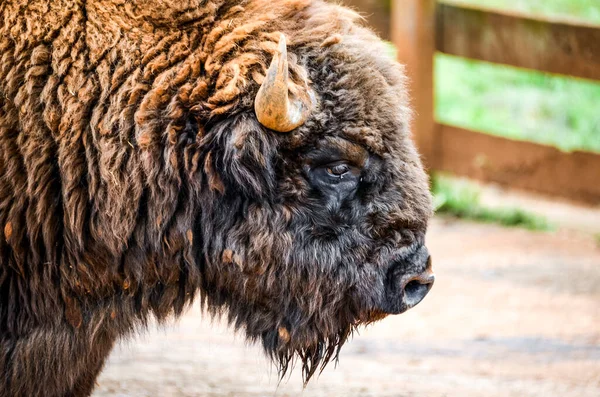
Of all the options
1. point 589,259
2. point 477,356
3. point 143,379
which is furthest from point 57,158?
point 589,259

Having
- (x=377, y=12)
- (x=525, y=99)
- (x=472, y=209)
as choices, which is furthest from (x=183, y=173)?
(x=525, y=99)

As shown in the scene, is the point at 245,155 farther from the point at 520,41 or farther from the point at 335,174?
the point at 520,41

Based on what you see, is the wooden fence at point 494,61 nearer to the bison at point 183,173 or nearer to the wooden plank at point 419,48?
the wooden plank at point 419,48

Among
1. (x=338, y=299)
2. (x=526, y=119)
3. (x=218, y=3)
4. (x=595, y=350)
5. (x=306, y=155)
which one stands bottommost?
(x=526, y=119)

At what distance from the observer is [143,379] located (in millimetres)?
4879

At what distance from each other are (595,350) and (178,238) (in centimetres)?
320

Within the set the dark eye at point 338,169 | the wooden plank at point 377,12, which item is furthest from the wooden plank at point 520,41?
the dark eye at point 338,169

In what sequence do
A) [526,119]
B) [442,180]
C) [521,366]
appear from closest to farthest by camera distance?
[521,366] < [442,180] < [526,119]

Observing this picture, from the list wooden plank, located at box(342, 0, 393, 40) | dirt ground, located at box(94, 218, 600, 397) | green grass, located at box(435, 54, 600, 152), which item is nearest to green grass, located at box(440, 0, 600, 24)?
green grass, located at box(435, 54, 600, 152)

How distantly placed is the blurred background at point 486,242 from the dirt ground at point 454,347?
16 millimetres

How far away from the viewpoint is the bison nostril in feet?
12.3

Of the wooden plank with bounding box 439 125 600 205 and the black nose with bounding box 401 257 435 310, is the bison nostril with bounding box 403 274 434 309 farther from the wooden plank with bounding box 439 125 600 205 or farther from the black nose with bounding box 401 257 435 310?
the wooden plank with bounding box 439 125 600 205

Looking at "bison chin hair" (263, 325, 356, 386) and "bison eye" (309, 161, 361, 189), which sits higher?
"bison eye" (309, 161, 361, 189)

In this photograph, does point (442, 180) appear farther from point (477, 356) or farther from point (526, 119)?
point (477, 356)
